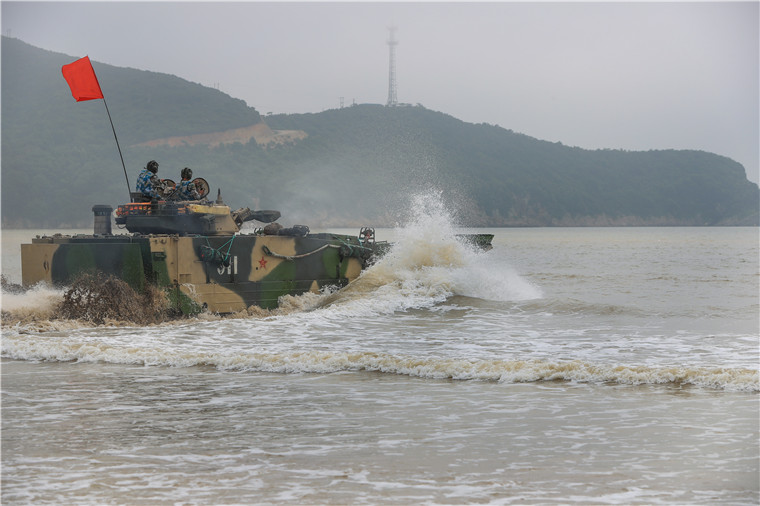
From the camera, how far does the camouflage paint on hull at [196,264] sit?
51.2 feet

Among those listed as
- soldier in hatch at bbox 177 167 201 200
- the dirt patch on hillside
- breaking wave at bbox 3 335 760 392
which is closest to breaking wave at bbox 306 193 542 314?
soldier in hatch at bbox 177 167 201 200

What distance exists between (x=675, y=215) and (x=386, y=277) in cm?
13737

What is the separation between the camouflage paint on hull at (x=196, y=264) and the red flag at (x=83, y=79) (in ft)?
8.52

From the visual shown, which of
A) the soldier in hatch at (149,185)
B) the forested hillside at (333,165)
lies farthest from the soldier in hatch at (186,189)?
the forested hillside at (333,165)

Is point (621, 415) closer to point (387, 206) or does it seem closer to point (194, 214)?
point (194, 214)

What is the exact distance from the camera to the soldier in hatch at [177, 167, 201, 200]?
1709 centimetres

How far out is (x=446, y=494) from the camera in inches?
231

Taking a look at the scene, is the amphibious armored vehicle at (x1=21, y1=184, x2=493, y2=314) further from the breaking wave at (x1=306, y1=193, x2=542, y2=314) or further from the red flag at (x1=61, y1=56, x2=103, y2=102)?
the red flag at (x1=61, y1=56, x2=103, y2=102)

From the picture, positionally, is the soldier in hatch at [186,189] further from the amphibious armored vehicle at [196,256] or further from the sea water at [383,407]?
the sea water at [383,407]

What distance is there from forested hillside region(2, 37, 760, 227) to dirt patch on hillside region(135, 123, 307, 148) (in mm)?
1182

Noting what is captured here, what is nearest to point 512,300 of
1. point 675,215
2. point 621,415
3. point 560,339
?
point 560,339

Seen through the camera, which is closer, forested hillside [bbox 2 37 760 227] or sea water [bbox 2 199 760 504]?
sea water [bbox 2 199 760 504]

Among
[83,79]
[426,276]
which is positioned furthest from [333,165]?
[83,79]

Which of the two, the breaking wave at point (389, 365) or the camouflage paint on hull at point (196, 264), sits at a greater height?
the camouflage paint on hull at point (196, 264)
